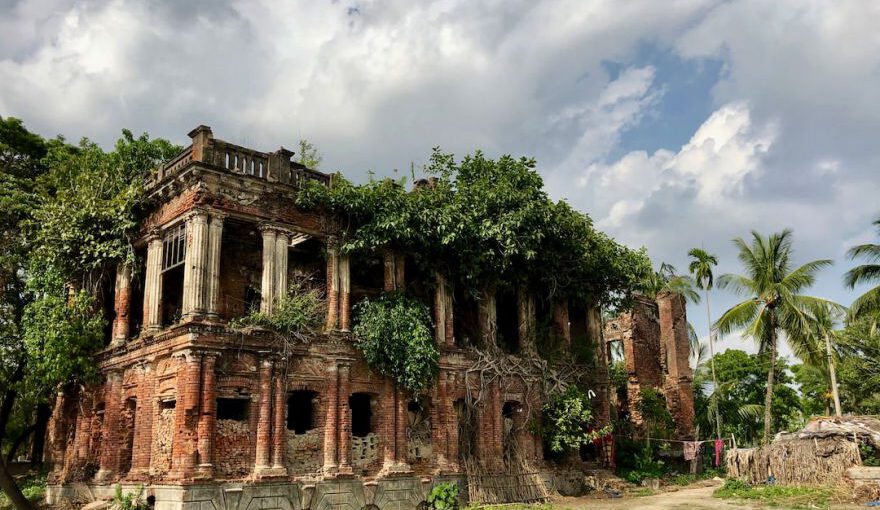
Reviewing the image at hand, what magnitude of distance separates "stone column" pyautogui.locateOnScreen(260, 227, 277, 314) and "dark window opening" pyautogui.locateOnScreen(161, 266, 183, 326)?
3603 mm

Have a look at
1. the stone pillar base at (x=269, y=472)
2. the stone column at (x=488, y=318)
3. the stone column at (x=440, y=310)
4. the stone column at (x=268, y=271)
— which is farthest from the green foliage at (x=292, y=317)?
the stone column at (x=488, y=318)

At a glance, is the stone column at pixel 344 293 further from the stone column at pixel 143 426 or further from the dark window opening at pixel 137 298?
the dark window opening at pixel 137 298

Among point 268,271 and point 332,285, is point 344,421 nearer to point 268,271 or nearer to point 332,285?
point 332,285

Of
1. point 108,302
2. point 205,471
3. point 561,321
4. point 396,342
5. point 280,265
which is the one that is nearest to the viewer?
point 205,471

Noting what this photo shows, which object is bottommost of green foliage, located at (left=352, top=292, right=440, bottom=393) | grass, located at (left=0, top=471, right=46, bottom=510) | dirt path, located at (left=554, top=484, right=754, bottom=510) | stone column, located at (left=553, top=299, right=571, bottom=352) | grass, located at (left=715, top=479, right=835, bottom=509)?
dirt path, located at (left=554, top=484, right=754, bottom=510)

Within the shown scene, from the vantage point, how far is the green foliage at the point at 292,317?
1820 centimetres

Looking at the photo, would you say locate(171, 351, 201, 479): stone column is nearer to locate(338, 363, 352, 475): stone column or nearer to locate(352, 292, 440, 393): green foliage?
Result: locate(338, 363, 352, 475): stone column

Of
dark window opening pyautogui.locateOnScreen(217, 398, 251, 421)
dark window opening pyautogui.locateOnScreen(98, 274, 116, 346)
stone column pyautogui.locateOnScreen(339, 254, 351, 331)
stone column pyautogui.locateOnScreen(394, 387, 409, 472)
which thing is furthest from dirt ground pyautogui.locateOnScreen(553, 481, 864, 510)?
dark window opening pyautogui.locateOnScreen(98, 274, 116, 346)

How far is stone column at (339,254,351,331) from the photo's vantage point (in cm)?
1977

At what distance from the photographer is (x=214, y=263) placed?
59.3ft

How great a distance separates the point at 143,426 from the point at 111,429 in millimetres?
2050

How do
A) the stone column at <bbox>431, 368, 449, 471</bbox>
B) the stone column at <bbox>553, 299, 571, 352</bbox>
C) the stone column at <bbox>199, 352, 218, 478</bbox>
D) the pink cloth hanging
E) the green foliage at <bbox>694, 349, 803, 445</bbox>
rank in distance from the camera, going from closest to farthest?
the stone column at <bbox>199, 352, 218, 478</bbox>
the stone column at <bbox>431, 368, 449, 471</bbox>
the stone column at <bbox>553, 299, 571, 352</bbox>
the pink cloth hanging
the green foliage at <bbox>694, 349, 803, 445</bbox>

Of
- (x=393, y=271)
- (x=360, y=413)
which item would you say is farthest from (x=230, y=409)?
(x=393, y=271)

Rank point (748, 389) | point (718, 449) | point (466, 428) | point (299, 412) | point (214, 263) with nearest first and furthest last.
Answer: point (214, 263)
point (299, 412)
point (466, 428)
point (718, 449)
point (748, 389)
